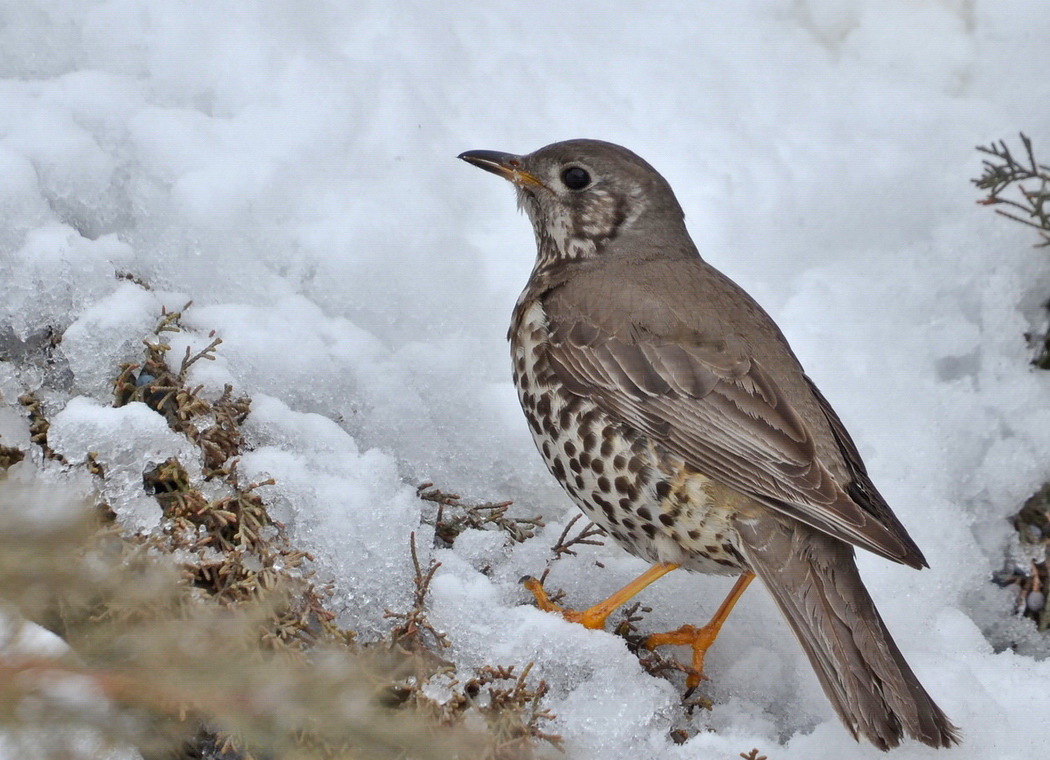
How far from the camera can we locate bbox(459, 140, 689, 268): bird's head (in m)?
4.14

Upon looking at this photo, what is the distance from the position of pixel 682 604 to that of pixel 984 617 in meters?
1.10

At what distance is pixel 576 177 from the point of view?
416 centimetres

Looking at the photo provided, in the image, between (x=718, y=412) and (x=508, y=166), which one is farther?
(x=508, y=166)

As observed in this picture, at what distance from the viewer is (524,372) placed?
3.67 m

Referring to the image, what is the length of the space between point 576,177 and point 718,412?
4.09ft

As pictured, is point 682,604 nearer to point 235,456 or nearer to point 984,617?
point 984,617

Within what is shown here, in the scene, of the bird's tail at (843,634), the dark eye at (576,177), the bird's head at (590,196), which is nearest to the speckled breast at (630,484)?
the bird's tail at (843,634)

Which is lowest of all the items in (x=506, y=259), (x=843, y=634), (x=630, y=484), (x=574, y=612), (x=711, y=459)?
(x=574, y=612)

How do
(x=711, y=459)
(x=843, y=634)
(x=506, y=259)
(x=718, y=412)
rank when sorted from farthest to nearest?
(x=506, y=259) < (x=718, y=412) < (x=711, y=459) < (x=843, y=634)

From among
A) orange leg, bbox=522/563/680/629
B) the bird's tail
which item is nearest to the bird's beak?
orange leg, bbox=522/563/680/629

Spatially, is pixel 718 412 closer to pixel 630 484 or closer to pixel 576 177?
pixel 630 484

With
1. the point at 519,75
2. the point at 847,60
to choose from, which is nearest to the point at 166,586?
the point at 519,75

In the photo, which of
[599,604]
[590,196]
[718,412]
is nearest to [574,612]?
[599,604]

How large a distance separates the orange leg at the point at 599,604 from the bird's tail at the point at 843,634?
0.38m
